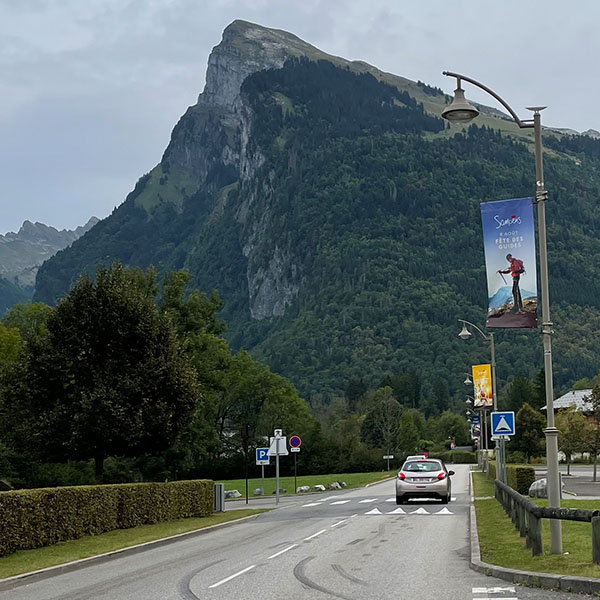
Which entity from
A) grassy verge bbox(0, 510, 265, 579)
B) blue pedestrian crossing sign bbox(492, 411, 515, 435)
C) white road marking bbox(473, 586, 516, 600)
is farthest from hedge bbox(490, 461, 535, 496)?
white road marking bbox(473, 586, 516, 600)

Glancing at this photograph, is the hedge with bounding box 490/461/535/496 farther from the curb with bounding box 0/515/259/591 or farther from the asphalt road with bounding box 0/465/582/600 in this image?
the curb with bounding box 0/515/259/591

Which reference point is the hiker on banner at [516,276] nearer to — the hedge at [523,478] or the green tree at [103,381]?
the green tree at [103,381]

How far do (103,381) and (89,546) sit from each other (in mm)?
10882

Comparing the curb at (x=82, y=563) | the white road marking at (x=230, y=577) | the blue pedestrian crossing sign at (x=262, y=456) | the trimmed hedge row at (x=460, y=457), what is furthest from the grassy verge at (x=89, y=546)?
the trimmed hedge row at (x=460, y=457)

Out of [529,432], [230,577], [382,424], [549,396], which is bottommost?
[230,577]

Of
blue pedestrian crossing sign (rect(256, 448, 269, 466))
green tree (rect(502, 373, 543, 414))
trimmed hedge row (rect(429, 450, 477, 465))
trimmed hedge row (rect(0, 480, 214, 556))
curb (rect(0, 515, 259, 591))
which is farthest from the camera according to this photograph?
green tree (rect(502, 373, 543, 414))

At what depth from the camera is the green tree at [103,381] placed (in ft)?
101

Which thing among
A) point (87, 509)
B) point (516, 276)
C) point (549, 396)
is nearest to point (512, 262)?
point (516, 276)

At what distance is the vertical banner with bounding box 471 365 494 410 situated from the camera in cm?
4519

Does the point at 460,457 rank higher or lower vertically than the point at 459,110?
lower

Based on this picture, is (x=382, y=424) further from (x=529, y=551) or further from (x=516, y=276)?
(x=516, y=276)

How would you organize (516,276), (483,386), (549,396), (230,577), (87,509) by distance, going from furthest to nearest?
(483,386) < (87,509) < (516,276) < (549,396) < (230,577)

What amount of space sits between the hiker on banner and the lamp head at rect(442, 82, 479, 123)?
2.60m

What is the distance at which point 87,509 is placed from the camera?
74.4ft
